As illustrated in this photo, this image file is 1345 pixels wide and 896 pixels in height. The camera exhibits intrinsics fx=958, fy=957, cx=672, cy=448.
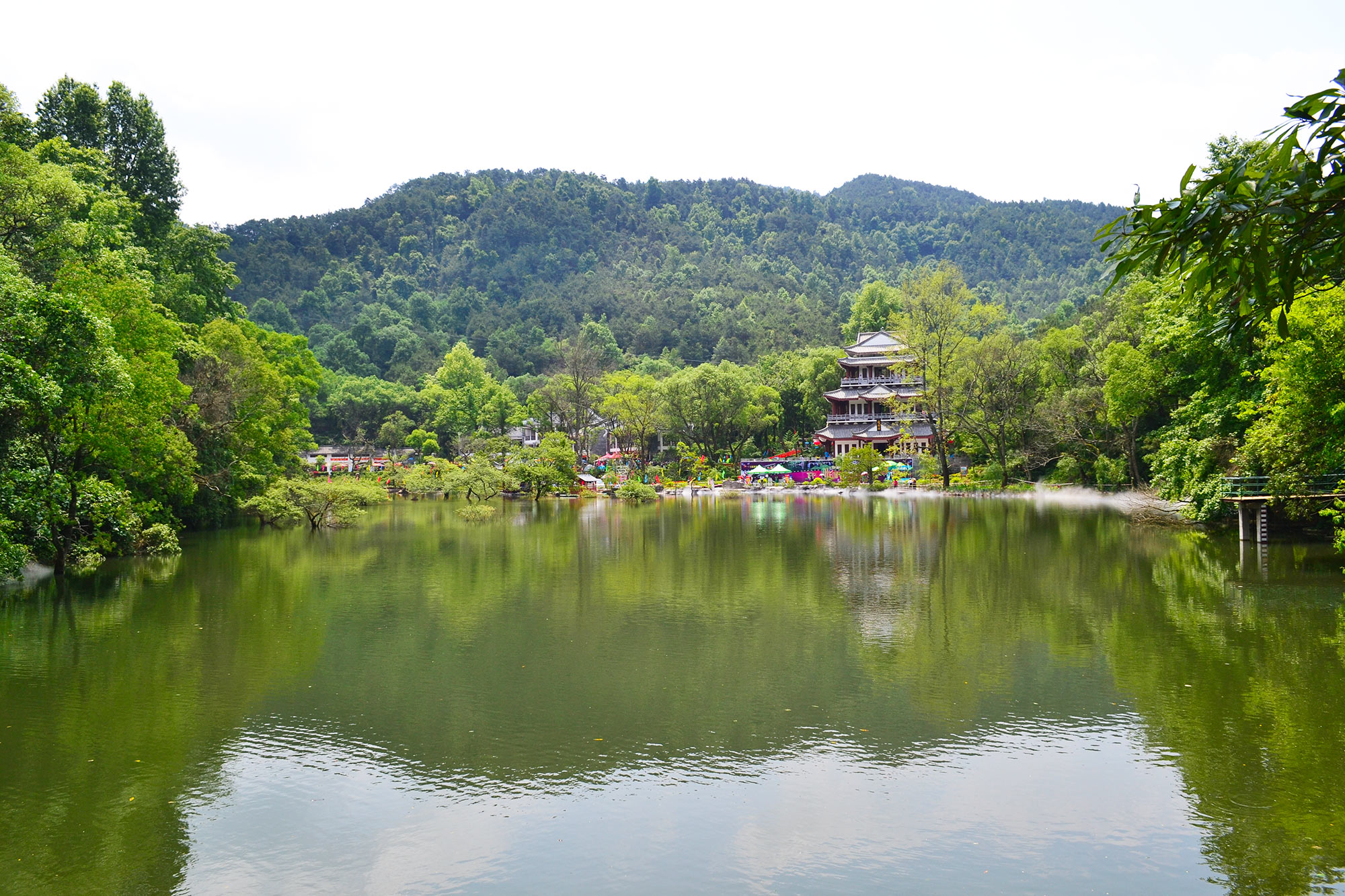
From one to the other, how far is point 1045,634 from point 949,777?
5.72 metres

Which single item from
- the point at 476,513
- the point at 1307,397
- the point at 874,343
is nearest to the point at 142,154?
the point at 476,513

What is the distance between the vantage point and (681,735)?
879 cm

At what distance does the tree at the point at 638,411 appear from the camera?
55500 millimetres

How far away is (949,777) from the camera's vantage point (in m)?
7.71

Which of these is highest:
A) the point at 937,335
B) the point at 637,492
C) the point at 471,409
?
the point at 937,335

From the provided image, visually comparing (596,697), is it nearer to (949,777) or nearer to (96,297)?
(949,777)

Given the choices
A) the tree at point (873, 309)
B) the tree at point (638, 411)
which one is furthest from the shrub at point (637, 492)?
the tree at point (873, 309)

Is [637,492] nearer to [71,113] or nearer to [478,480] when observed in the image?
[478,480]

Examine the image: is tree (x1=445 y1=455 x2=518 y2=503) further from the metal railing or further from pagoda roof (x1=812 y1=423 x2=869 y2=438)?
the metal railing

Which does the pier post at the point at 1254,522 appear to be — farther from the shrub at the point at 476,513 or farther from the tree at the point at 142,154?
the tree at the point at 142,154

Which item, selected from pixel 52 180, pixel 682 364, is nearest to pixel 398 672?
pixel 52 180

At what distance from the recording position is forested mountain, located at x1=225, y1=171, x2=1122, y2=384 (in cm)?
9819

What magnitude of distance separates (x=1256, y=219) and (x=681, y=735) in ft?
21.0

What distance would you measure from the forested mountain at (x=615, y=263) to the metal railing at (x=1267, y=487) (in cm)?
6369
